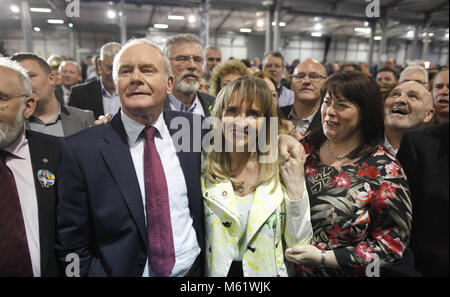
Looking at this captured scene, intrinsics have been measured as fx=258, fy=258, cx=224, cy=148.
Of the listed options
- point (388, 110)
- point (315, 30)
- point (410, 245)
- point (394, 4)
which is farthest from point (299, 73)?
point (315, 30)

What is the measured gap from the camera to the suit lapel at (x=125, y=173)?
1.19m

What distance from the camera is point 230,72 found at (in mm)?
2723

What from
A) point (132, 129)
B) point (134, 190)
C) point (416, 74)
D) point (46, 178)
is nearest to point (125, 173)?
point (134, 190)

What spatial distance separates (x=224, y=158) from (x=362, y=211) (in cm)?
73

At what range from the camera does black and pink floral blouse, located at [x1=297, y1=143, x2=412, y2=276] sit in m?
1.16

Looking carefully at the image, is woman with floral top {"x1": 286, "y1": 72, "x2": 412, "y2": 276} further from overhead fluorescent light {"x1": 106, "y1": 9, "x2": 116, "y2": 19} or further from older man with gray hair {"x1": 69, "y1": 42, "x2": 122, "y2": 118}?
overhead fluorescent light {"x1": 106, "y1": 9, "x2": 116, "y2": 19}

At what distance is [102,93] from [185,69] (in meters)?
1.25

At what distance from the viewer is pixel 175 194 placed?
1314mm

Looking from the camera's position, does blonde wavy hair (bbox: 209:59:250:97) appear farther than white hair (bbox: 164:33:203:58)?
Yes

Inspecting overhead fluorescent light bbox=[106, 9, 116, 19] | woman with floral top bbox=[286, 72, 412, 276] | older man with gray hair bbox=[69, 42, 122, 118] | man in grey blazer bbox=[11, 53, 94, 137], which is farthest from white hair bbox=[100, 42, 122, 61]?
overhead fluorescent light bbox=[106, 9, 116, 19]

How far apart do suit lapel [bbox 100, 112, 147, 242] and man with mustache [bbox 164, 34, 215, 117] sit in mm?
1241

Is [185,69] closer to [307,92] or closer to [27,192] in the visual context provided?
[307,92]

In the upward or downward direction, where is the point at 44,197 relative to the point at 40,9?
downward
